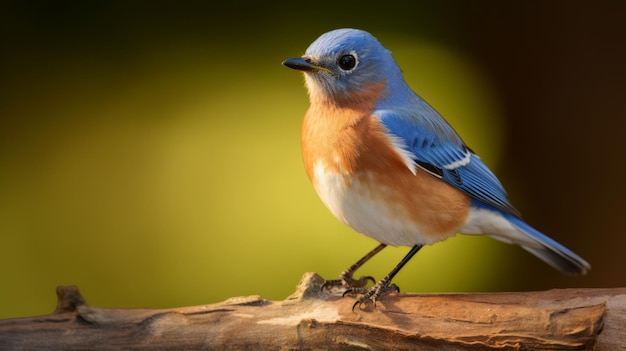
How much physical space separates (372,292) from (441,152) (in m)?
0.42

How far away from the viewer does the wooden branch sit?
66.4 inches

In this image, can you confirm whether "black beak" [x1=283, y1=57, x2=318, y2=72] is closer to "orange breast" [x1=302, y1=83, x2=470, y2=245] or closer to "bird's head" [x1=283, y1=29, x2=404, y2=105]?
"bird's head" [x1=283, y1=29, x2=404, y2=105]

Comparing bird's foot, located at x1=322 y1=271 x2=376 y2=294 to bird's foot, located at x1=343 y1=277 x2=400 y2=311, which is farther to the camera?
bird's foot, located at x1=322 y1=271 x2=376 y2=294

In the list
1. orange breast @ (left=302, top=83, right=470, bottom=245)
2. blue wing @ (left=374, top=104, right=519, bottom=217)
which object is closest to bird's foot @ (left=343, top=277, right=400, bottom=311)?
orange breast @ (left=302, top=83, right=470, bottom=245)

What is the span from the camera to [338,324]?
5.88ft

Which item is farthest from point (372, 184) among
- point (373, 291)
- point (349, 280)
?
point (349, 280)

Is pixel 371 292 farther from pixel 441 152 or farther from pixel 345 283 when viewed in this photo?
pixel 441 152

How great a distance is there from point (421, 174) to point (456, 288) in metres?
0.88

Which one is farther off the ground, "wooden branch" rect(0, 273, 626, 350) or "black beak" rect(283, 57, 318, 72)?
"black beak" rect(283, 57, 318, 72)

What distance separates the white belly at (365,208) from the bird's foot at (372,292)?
0.11 metres

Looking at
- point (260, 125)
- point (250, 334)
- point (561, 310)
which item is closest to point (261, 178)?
point (260, 125)

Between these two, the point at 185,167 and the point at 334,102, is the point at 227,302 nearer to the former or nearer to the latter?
the point at 334,102

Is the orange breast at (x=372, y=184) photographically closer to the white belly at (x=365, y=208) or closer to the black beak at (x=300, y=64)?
the white belly at (x=365, y=208)

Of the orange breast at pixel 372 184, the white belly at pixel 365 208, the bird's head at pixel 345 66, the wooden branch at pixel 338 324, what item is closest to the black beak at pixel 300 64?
the bird's head at pixel 345 66
